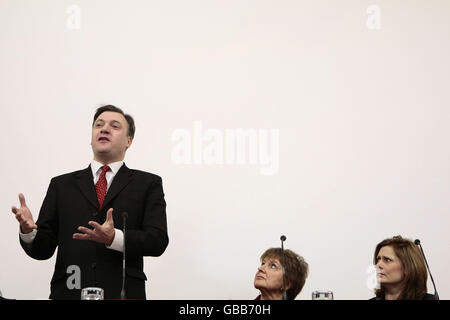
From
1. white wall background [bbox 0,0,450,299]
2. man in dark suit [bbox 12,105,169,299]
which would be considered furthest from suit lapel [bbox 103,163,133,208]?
white wall background [bbox 0,0,450,299]

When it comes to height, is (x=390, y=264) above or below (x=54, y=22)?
below

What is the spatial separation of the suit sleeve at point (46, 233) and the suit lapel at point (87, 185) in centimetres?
12

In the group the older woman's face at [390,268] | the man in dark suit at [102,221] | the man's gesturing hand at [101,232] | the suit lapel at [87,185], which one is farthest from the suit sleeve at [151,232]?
the older woman's face at [390,268]

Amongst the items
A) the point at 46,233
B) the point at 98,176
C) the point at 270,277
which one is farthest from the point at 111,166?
the point at 270,277

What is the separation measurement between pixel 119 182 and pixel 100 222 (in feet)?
0.66

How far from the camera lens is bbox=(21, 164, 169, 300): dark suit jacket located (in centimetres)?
289

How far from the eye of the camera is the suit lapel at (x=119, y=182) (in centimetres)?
305

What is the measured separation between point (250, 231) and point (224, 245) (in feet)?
0.53

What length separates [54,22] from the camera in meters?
3.89

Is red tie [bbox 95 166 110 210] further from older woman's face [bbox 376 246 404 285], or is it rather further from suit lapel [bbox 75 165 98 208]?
older woman's face [bbox 376 246 404 285]

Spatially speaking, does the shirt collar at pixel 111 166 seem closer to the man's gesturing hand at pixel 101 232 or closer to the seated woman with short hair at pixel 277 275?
the man's gesturing hand at pixel 101 232
